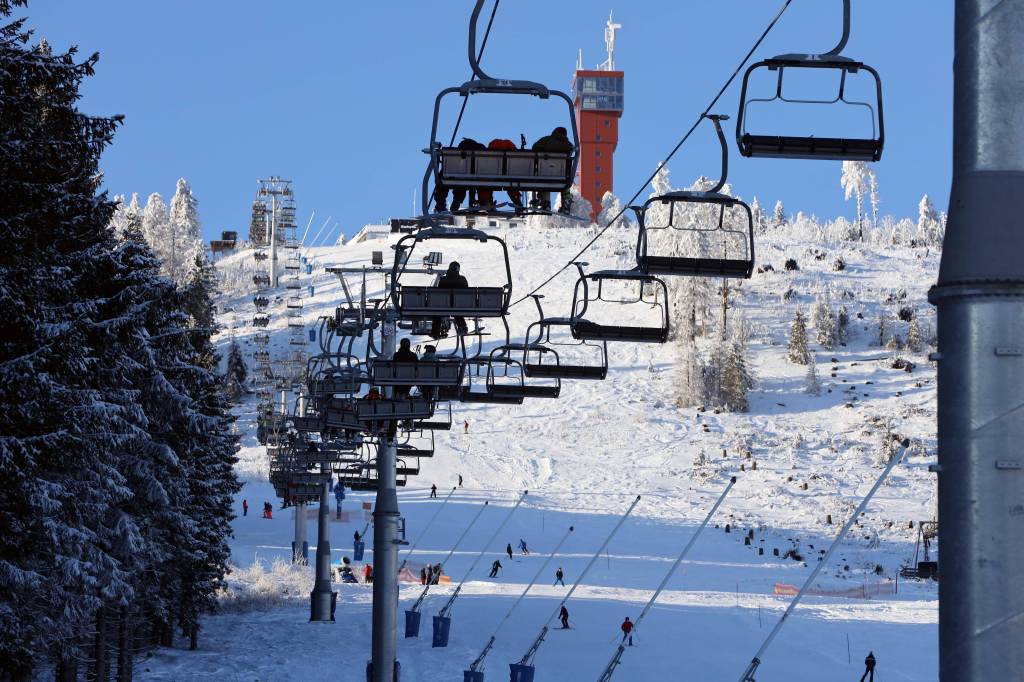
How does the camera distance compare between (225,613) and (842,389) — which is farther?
(842,389)

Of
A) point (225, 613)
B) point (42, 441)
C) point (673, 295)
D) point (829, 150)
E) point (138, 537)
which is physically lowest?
point (225, 613)

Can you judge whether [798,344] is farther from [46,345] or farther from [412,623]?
[46,345]

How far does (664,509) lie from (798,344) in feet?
123

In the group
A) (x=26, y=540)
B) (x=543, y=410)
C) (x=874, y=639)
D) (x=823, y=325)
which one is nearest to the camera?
(x=26, y=540)

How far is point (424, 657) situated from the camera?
1156 inches

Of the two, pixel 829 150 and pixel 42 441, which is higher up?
pixel 829 150

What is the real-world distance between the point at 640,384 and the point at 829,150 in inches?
3530

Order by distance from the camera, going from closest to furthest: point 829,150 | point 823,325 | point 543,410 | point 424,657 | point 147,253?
point 829,150
point 147,253
point 424,657
point 543,410
point 823,325

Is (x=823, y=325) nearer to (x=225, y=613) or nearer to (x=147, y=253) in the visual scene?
(x=225, y=613)

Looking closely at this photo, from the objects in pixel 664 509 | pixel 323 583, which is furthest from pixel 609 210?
pixel 323 583

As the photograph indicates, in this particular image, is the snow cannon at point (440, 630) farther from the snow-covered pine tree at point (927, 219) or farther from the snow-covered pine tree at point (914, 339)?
the snow-covered pine tree at point (927, 219)

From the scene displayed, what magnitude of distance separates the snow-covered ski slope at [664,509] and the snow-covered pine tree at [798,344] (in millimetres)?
1348

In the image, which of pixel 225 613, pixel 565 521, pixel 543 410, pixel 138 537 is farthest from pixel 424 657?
pixel 543 410

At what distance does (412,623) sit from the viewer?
32.7 m
